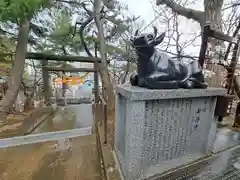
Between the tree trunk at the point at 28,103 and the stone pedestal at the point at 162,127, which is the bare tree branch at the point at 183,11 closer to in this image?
the stone pedestal at the point at 162,127

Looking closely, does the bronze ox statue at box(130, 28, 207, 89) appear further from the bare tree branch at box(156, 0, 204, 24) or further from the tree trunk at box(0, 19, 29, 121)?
the tree trunk at box(0, 19, 29, 121)

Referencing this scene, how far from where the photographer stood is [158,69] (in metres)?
1.58

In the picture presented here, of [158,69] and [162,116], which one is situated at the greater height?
[158,69]

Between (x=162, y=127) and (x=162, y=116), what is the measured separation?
0.14 metres

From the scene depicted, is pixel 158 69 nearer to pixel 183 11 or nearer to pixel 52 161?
pixel 52 161

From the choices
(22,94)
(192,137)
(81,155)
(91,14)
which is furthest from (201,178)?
(22,94)

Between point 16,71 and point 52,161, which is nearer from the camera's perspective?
point 52,161

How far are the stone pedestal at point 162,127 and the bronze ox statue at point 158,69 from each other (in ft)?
0.34

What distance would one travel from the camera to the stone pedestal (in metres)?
1.46

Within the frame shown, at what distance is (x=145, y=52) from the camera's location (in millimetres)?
1536

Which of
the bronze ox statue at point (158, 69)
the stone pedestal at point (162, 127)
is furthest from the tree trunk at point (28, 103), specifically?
the bronze ox statue at point (158, 69)

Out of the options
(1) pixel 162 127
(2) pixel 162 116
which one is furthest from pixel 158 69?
(1) pixel 162 127

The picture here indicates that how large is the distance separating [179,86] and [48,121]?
417 cm

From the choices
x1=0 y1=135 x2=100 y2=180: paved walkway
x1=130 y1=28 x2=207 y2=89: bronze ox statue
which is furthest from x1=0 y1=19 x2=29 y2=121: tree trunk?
x1=130 y1=28 x2=207 y2=89: bronze ox statue
